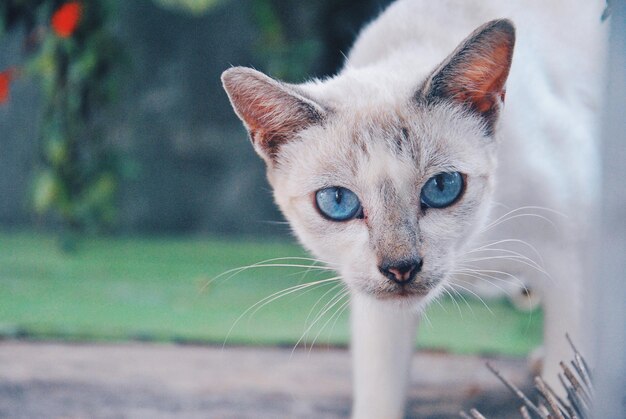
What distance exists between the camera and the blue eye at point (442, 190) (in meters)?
1.23

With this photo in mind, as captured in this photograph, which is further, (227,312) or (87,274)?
(87,274)

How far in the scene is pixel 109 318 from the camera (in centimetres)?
235

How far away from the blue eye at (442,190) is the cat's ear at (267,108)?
23 centimetres

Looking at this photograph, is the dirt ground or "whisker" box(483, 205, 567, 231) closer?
"whisker" box(483, 205, 567, 231)

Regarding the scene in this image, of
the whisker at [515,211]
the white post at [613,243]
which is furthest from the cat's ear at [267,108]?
the white post at [613,243]

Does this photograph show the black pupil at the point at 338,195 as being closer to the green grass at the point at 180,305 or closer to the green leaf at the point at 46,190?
the green grass at the point at 180,305

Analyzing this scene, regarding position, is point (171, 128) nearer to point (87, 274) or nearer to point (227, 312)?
point (87, 274)

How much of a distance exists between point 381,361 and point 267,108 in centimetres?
64

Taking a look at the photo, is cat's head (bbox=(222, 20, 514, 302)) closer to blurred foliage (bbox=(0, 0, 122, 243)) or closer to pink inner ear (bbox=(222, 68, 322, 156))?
pink inner ear (bbox=(222, 68, 322, 156))

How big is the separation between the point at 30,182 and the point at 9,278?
0.94 meters

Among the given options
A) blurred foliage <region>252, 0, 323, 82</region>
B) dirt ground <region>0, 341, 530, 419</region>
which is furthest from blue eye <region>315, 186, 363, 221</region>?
blurred foliage <region>252, 0, 323, 82</region>

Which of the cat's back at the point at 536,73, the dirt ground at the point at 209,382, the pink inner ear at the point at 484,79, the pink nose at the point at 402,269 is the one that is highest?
the cat's back at the point at 536,73

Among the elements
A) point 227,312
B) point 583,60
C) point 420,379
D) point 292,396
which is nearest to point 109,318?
point 227,312

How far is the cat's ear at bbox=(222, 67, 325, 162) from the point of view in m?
1.21
